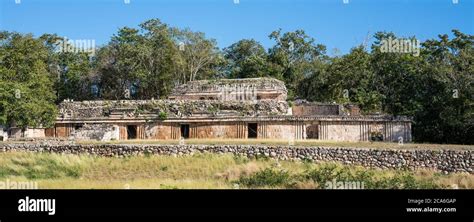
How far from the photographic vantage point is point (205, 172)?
66.4 ft

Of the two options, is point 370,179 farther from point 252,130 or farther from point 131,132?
point 131,132

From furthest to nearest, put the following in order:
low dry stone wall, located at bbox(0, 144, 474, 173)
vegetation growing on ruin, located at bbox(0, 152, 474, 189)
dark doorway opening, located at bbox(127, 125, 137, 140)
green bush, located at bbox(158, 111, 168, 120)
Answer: dark doorway opening, located at bbox(127, 125, 137, 140), green bush, located at bbox(158, 111, 168, 120), low dry stone wall, located at bbox(0, 144, 474, 173), vegetation growing on ruin, located at bbox(0, 152, 474, 189)

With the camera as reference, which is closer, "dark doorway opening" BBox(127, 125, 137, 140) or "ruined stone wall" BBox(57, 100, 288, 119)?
"ruined stone wall" BBox(57, 100, 288, 119)

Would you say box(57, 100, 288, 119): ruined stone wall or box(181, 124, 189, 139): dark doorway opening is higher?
box(57, 100, 288, 119): ruined stone wall

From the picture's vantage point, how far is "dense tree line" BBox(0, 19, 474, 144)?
1189 inches

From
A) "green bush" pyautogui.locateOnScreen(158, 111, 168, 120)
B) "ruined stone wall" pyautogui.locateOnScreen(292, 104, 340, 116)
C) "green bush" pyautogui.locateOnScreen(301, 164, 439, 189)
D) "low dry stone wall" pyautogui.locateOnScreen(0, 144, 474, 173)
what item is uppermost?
"ruined stone wall" pyautogui.locateOnScreen(292, 104, 340, 116)

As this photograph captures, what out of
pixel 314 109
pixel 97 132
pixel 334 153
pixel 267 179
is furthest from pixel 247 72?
pixel 267 179

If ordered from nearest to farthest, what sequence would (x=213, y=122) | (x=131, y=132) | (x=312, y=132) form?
(x=312, y=132), (x=213, y=122), (x=131, y=132)

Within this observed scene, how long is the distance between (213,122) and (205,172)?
432 inches

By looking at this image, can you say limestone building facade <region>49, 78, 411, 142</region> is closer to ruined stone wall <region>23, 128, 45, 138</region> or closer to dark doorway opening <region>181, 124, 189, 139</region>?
dark doorway opening <region>181, 124, 189, 139</region>

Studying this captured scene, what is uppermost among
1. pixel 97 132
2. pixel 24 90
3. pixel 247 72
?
pixel 247 72

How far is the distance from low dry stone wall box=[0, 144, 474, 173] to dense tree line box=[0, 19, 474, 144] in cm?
765

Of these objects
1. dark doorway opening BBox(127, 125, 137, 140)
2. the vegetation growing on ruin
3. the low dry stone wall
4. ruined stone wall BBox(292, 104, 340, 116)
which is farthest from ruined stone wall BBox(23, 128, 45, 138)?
ruined stone wall BBox(292, 104, 340, 116)
